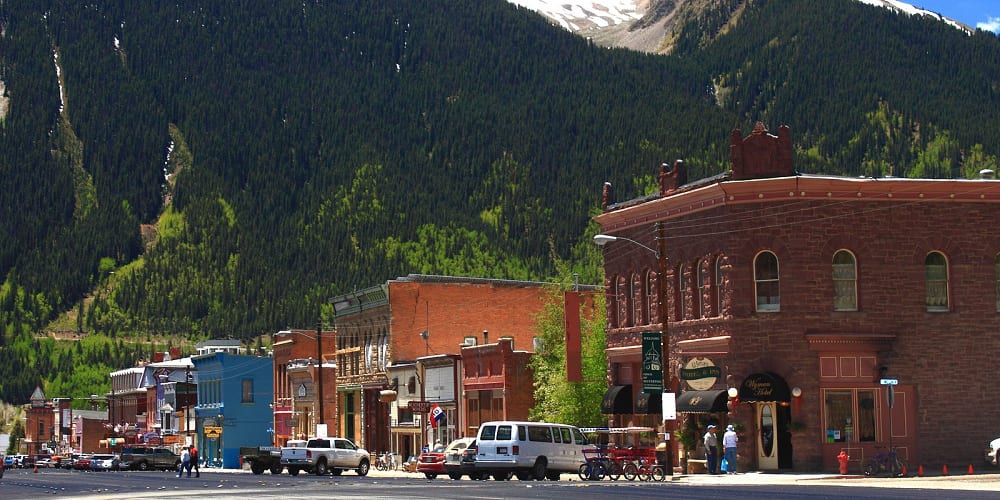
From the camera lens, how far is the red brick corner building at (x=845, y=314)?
53.6 m

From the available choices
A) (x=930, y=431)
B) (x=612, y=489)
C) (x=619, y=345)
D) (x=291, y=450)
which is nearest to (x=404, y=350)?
(x=291, y=450)

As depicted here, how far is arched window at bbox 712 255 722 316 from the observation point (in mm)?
55312

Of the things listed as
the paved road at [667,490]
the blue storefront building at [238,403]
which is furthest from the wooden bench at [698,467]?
the blue storefront building at [238,403]

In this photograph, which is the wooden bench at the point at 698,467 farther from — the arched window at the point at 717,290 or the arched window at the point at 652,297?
the arched window at the point at 652,297

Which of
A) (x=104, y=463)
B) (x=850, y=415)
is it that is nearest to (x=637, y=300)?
(x=850, y=415)

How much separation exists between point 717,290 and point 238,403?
229 feet

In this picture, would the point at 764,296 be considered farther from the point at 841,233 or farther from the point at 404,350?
the point at 404,350

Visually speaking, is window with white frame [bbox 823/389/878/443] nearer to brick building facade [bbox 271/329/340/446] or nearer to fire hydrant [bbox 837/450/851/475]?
fire hydrant [bbox 837/450/851/475]

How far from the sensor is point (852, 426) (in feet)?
176

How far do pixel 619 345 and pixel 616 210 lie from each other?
521 cm

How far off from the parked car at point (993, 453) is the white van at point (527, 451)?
13.1 metres

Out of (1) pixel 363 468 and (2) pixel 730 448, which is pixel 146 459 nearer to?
(1) pixel 363 468

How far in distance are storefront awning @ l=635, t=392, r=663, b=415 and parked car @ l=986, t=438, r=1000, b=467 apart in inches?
457

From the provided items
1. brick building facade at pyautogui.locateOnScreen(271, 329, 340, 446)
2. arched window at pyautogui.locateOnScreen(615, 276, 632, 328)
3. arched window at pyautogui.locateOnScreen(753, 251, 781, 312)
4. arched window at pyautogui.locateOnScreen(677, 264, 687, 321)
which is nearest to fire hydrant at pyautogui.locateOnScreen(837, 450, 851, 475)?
arched window at pyautogui.locateOnScreen(753, 251, 781, 312)
